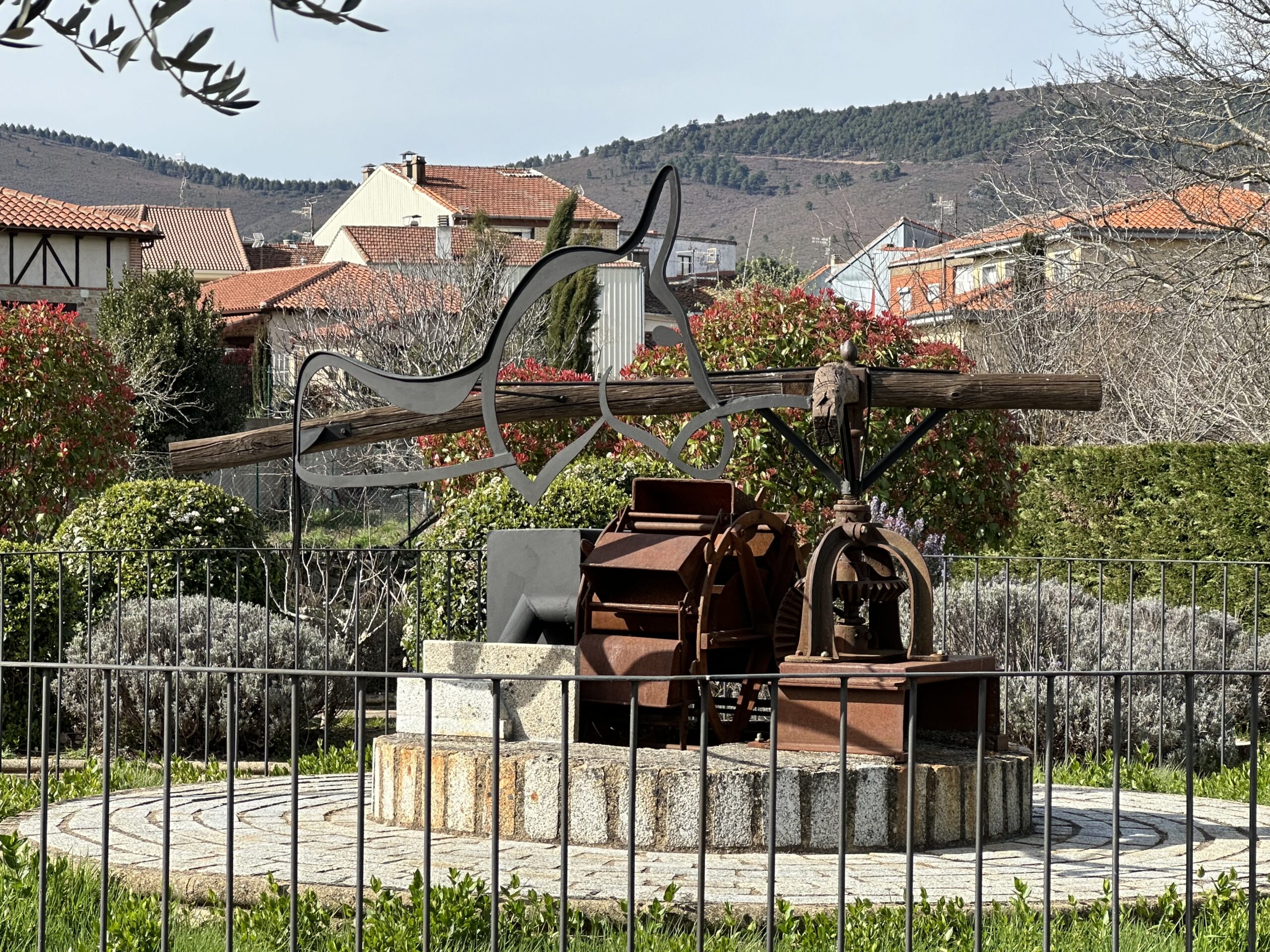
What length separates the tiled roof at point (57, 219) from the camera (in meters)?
43.3

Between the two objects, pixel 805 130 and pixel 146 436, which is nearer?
pixel 146 436

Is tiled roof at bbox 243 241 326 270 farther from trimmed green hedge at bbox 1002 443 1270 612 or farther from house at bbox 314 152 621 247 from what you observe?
trimmed green hedge at bbox 1002 443 1270 612

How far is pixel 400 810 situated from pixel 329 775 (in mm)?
1615

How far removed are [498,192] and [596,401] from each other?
5480 centimetres

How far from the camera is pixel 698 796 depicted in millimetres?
5945

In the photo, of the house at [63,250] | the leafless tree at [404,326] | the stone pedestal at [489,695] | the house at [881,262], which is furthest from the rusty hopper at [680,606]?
the house at [63,250]

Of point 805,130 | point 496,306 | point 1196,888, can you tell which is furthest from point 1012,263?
point 805,130

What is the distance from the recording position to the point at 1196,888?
5.68m

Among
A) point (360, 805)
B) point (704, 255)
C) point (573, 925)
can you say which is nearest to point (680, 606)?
point (573, 925)

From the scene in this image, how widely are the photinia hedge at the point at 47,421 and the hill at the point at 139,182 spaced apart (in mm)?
121262

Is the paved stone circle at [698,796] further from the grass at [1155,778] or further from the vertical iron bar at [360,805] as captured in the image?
the grass at [1155,778]

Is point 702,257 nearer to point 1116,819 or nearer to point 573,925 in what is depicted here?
point 573,925

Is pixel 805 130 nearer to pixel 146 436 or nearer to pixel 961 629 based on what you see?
pixel 146 436

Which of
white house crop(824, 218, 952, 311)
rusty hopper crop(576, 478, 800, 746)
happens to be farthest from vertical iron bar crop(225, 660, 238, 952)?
white house crop(824, 218, 952, 311)
